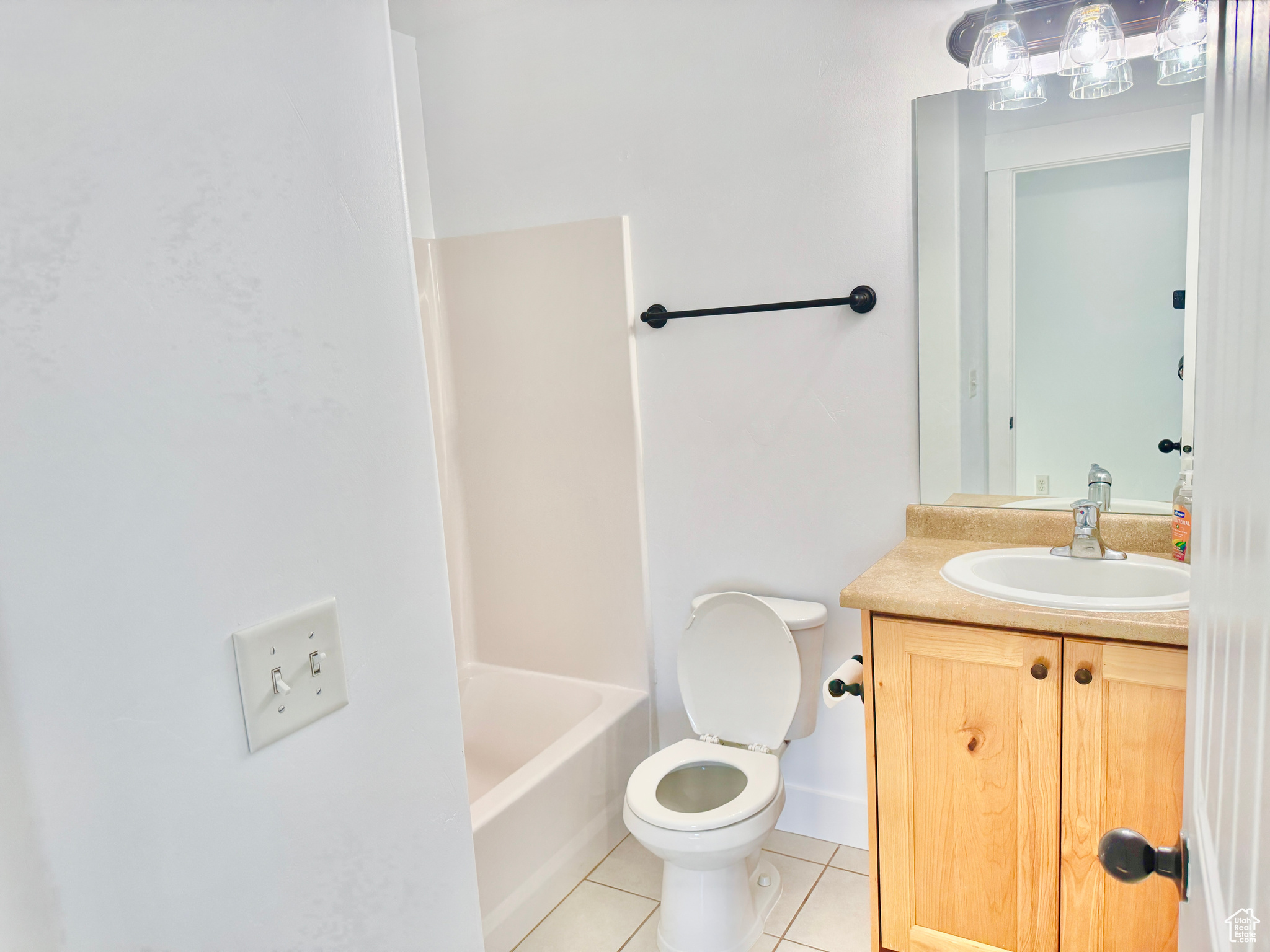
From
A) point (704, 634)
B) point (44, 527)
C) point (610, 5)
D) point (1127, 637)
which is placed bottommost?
point (704, 634)

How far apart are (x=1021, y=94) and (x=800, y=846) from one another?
6.60 ft

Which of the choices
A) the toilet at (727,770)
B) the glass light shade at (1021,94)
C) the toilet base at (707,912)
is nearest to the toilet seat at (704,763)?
the toilet at (727,770)

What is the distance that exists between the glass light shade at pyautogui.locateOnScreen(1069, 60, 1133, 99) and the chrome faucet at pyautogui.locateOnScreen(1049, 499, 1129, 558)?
88cm

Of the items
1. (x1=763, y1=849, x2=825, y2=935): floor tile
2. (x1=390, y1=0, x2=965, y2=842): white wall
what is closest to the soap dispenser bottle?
(x1=390, y1=0, x2=965, y2=842): white wall

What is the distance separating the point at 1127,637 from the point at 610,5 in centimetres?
201

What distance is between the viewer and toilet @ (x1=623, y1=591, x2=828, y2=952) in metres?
1.97

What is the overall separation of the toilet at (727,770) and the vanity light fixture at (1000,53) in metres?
1.32

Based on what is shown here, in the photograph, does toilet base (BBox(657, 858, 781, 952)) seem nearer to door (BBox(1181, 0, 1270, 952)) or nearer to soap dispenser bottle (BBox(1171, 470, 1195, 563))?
soap dispenser bottle (BBox(1171, 470, 1195, 563))

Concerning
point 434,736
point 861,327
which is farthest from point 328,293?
point 861,327

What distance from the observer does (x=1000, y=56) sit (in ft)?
6.19

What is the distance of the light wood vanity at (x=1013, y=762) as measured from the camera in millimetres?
1553

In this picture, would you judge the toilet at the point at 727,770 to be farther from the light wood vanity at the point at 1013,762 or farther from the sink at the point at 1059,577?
the sink at the point at 1059,577

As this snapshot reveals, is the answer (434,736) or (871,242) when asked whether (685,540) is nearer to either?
(871,242)

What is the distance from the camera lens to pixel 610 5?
2398mm
